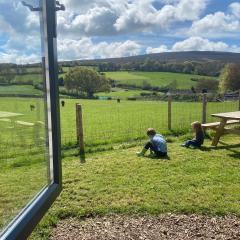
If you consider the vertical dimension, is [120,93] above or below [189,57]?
below

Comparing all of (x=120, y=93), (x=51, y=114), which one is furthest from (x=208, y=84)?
(x=51, y=114)

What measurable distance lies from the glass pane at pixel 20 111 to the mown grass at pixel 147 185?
157cm

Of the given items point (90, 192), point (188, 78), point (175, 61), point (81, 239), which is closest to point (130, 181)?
point (90, 192)

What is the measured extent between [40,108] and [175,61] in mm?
63782

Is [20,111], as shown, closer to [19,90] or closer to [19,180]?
[19,90]

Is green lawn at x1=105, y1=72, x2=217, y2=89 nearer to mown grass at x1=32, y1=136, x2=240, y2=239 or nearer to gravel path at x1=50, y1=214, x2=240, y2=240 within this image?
mown grass at x1=32, y1=136, x2=240, y2=239

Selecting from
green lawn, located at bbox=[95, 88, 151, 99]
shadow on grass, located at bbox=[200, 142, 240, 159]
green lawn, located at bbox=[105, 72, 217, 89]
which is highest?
shadow on grass, located at bbox=[200, 142, 240, 159]

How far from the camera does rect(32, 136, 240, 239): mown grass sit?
216 inches

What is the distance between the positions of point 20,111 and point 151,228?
253cm

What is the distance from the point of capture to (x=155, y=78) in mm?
58438

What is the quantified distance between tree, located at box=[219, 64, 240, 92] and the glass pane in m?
56.1

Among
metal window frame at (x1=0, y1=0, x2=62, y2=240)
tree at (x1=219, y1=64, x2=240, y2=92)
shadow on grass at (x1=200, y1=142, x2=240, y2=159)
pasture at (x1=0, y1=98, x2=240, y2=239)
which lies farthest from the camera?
tree at (x1=219, y1=64, x2=240, y2=92)

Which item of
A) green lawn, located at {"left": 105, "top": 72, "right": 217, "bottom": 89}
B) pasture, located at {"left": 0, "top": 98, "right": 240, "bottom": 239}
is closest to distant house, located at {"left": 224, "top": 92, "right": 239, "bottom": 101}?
pasture, located at {"left": 0, "top": 98, "right": 240, "bottom": 239}

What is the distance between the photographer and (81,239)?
463 cm
